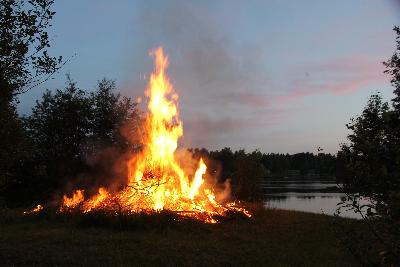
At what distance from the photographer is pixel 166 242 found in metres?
15.0

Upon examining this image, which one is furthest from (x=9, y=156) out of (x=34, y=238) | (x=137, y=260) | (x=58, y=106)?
(x=58, y=106)

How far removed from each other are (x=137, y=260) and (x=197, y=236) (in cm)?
402

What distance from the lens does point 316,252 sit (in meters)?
14.5

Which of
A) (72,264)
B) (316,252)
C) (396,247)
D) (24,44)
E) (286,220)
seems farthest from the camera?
(286,220)

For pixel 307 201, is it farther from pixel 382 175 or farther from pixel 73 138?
pixel 382 175

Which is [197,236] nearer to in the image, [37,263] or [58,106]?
[37,263]

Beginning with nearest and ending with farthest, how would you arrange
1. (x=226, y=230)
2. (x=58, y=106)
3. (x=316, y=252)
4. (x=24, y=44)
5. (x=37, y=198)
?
(x=24, y=44), (x=316, y=252), (x=226, y=230), (x=37, y=198), (x=58, y=106)

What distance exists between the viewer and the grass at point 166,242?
42.1ft

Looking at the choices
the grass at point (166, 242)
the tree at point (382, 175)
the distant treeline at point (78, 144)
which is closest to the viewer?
the tree at point (382, 175)

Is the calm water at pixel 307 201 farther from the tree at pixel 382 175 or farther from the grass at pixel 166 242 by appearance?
the tree at pixel 382 175

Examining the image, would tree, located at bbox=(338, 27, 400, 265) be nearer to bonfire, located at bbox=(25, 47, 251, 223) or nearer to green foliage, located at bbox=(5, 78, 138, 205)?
bonfire, located at bbox=(25, 47, 251, 223)

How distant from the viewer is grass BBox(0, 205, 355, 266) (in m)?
12.8

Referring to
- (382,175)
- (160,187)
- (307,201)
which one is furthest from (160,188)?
(307,201)

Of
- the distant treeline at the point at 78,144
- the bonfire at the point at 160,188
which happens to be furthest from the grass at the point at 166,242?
the distant treeline at the point at 78,144
